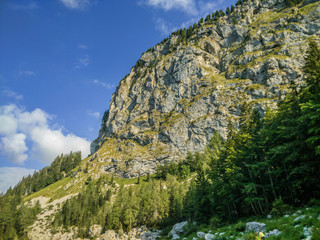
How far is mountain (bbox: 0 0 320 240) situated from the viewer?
87.4 feet

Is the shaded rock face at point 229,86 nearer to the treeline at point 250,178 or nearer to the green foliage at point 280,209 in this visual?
the treeline at point 250,178

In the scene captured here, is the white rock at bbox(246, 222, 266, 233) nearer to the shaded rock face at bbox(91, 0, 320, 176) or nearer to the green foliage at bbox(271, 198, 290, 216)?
the green foliage at bbox(271, 198, 290, 216)

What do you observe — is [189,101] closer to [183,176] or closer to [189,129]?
[189,129]

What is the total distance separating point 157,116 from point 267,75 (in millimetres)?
112655

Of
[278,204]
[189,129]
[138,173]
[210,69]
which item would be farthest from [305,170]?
[210,69]

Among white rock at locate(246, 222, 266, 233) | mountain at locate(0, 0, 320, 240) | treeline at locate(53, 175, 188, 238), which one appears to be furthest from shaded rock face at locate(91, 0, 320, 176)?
white rock at locate(246, 222, 266, 233)

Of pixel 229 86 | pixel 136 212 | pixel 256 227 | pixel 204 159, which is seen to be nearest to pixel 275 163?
pixel 256 227

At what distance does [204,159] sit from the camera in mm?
92312

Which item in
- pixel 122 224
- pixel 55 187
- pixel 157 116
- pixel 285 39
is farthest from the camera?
pixel 157 116

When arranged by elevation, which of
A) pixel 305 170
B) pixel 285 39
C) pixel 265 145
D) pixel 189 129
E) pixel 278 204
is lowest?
pixel 278 204

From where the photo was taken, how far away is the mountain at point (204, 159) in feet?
87.4

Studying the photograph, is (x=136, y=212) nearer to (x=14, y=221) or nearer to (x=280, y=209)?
(x=14, y=221)

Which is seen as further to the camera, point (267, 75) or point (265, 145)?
point (267, 75)

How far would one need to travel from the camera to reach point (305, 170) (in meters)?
19.2
